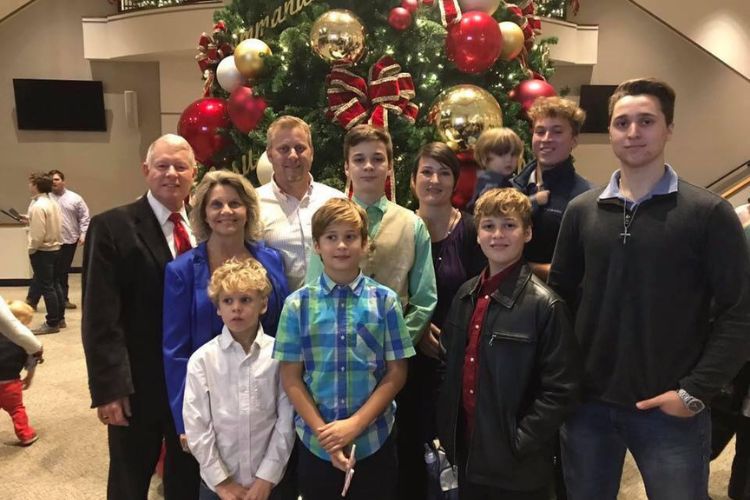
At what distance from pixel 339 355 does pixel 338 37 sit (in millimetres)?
2133

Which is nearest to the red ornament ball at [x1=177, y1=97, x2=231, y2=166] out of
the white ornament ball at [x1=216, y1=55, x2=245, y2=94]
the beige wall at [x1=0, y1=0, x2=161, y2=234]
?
the white ornament ball at [x1=216, y1=55, x2=245, y2=94]

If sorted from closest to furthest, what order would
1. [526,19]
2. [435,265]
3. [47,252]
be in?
[435,265] < [526,19] < [47,252]

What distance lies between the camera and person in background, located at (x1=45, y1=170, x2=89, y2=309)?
6.89 meters

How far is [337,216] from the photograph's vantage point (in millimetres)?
1735

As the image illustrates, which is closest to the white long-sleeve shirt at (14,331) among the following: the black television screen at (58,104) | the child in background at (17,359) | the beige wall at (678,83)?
the child in background at (17,359)

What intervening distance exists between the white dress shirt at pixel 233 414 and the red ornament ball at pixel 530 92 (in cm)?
267

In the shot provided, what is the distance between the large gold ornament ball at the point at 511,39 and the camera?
3.71 m

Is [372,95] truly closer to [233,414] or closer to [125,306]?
[125,306]

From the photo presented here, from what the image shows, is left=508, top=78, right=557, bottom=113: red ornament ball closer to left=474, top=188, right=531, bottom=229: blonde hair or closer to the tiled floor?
left=474, top=188, right=531, bottom=229: blonde hair

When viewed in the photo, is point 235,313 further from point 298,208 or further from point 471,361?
point 471,361

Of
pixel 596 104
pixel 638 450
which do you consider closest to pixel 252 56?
pixel 638 450

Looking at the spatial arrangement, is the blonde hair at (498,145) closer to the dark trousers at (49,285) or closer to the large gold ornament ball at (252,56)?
the large gold ornament ball at (252,56)

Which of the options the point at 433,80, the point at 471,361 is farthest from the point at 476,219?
the point at 433,80

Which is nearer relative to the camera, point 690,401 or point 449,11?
point 690,401
